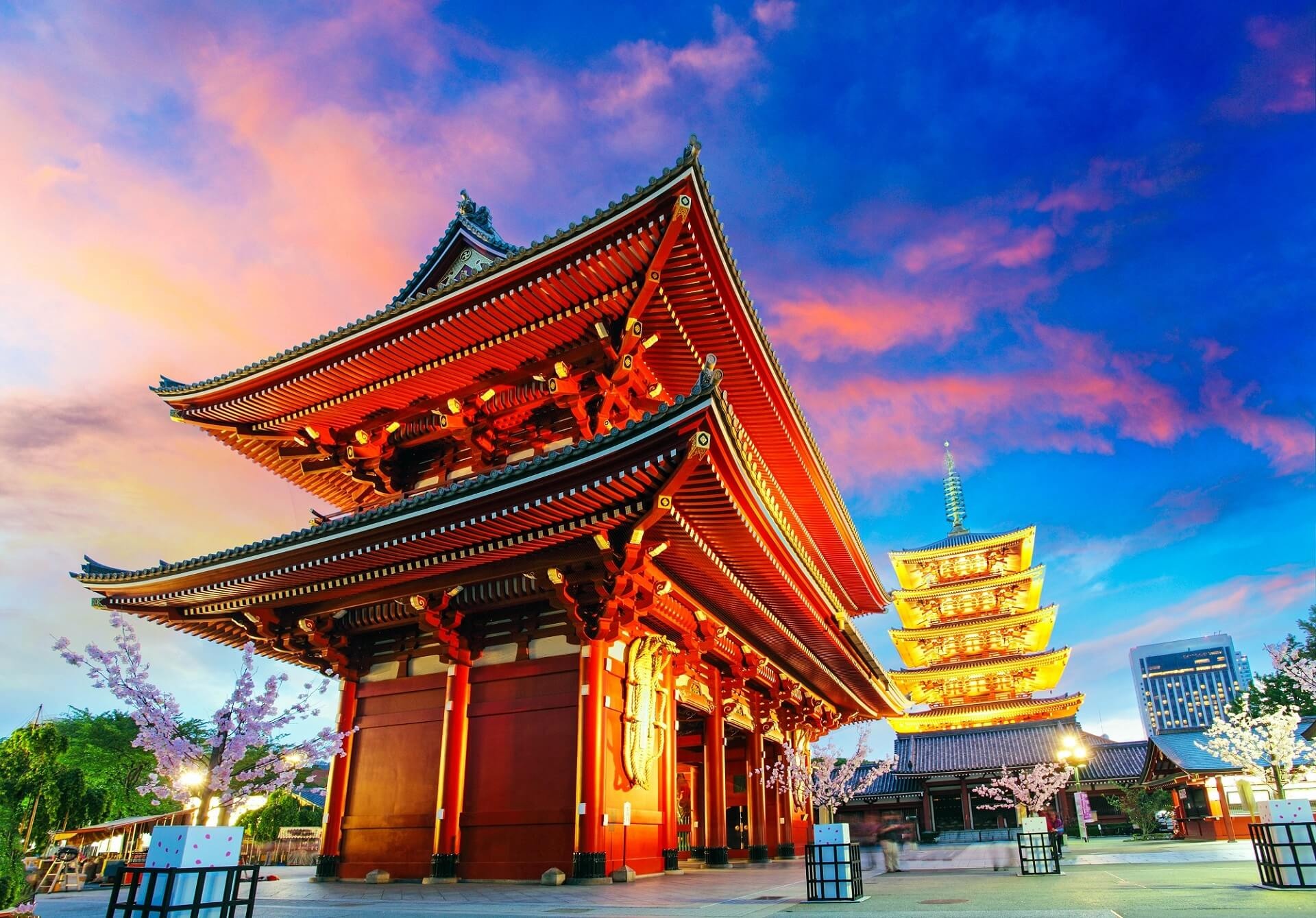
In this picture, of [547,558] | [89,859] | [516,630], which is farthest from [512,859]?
[89,859]

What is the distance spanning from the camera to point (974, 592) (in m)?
55.1

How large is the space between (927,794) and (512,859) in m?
42.8

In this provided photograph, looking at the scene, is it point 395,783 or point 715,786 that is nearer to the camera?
point 395,783

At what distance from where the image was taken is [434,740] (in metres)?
15.5

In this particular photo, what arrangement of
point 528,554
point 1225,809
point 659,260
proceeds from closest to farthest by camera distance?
1. point 528,554
2. point 659,260
3. point 1225,809

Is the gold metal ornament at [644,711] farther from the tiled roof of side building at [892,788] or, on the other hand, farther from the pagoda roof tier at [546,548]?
the tiled roof of side building at [892,788]

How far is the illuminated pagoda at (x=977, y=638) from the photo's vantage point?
52.6m

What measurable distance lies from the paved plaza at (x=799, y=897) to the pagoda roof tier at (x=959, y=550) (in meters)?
39.6

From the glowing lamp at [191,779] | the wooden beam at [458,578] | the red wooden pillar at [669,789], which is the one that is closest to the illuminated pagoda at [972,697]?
the red wooden pillar at [669,789]

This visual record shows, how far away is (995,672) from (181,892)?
5553 centimetres

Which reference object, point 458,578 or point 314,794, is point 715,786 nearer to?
point 458,578

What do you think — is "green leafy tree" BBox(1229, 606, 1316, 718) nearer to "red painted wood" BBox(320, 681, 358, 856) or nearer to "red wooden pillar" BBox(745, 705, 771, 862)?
"red wooden pillar" BBox(745, 705, 771, 862)

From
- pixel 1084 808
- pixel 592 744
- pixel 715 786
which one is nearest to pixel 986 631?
pixel 1084 808

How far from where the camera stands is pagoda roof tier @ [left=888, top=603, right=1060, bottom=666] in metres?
52.8
